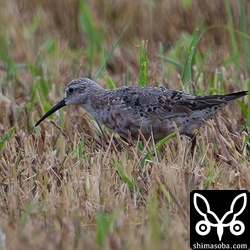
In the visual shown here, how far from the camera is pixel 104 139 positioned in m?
6.17

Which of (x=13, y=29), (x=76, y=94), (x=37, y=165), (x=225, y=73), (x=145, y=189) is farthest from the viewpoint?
(x=13, y=29)

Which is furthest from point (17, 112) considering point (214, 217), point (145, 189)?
point (214, 217)

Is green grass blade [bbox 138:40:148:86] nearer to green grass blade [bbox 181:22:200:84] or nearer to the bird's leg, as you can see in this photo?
green grass blade [bbox 181:22:200:84]

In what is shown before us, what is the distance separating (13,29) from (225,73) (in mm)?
2589

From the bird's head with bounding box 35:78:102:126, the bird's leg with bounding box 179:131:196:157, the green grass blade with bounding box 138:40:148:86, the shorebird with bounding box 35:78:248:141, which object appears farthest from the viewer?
the bird's head with bounding box 35:78:102:126

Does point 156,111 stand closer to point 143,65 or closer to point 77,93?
point 143,65

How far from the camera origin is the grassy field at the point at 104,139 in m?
4.38

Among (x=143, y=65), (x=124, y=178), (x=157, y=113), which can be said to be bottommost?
(x=124, y=178)

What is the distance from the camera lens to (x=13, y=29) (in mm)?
9000

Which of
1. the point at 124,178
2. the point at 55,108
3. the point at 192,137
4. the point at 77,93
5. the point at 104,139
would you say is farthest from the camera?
the point at 77,93

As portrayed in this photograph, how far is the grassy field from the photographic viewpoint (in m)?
4.38

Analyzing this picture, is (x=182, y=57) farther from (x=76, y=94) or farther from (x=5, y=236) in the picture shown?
(x=5, y=236)

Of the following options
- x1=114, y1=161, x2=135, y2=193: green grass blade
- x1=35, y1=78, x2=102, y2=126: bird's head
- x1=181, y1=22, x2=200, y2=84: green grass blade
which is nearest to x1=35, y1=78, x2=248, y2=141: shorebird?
x1=35, y1=78, x2=102, y2=126: bird's head

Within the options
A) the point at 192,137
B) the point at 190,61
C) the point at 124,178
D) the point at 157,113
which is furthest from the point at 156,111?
the point at 124,178
